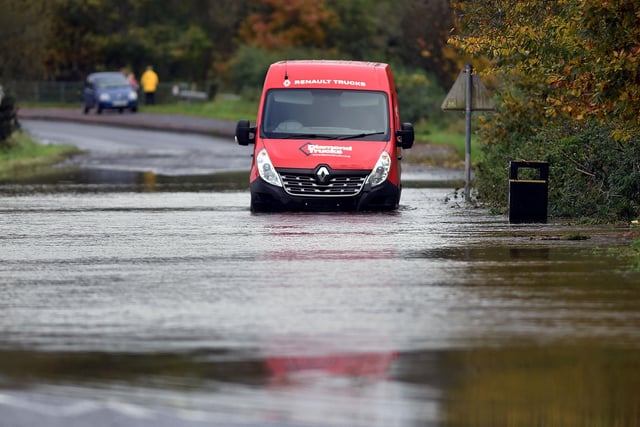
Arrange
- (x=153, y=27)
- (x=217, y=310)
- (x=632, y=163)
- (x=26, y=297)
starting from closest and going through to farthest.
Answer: (x=217, y=310), (x=26, y=297), (x=632, y=163), (x=153, y=27)

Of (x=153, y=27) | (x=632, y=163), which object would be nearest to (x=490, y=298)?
(x=632, y=163)

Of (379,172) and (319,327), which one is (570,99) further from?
(319,327)

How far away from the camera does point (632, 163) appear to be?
850 inches

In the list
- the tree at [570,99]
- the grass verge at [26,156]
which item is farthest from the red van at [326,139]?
the grass verge at [26,156]

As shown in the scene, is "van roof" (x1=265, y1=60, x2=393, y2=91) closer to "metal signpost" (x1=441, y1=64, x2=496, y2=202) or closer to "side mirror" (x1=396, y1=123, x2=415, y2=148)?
"side mirror" (x1=396, y1=123, x2=415, y2=148)

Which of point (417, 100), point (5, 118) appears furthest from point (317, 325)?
point (417, 100)

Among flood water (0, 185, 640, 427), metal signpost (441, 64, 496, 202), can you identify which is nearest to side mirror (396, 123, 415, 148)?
metal signpost (441, 64, 496, 202)

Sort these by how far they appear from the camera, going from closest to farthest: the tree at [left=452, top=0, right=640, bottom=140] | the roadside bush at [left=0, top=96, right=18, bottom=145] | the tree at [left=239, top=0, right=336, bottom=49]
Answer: the tree at [left=452, top=0, right=640, bottom=140]
the roadside bush at [left=0, top=96, right=18, bottom=145]
the tree at [left=239, top=0, right=336, bottom=49]

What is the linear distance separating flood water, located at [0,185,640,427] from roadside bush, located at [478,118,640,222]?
1.76 m

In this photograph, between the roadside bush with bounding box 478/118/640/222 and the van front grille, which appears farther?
the van front grille

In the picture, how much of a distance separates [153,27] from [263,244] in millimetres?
62237

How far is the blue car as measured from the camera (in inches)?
2625

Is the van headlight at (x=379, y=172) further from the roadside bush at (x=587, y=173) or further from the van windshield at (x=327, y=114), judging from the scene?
the roadside bush at (x=587, y=173)

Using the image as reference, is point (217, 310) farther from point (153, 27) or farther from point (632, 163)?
point (153, 27)
